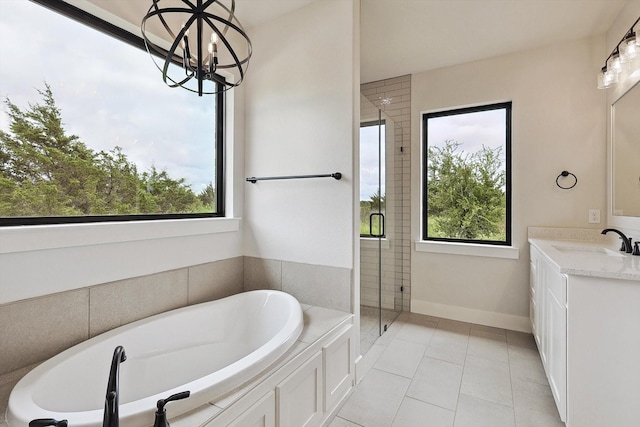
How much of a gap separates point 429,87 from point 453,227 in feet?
5.18

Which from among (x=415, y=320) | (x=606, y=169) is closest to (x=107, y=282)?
(x=415, y=320)

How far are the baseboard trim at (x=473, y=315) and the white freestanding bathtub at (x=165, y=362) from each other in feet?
6.49

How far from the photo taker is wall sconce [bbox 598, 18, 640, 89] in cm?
193

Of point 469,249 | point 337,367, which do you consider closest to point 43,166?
point 337,367

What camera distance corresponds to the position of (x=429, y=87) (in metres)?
3.30

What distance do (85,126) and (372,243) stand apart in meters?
A: 2.08

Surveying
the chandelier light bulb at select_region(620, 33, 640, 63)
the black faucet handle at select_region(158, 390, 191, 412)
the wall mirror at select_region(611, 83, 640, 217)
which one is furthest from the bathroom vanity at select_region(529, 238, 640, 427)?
the black faucet handle at select_region(158, 390, 191, 412)

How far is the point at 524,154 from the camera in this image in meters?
2.87

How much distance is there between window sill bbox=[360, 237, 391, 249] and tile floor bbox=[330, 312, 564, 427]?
0.86 metres

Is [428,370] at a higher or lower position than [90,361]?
lower

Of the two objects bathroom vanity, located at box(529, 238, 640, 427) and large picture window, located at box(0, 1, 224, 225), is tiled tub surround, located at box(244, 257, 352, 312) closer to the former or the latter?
large picture window, located at box(0, 1, 224, 225)

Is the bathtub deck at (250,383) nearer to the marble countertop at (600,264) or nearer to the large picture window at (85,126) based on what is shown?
the large picture window at (85,126)

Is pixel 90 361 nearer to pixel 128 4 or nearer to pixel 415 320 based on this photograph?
pixel 128 4

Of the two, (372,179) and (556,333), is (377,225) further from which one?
(556,333)
